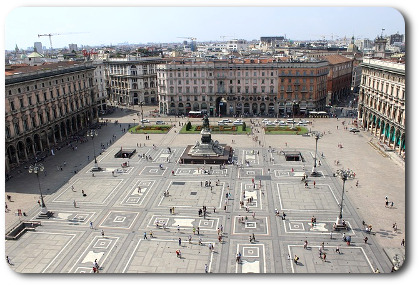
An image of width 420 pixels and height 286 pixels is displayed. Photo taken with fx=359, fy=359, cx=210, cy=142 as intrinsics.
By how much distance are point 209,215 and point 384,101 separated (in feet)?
154

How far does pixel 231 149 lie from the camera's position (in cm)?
6712

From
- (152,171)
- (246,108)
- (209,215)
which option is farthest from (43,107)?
(246,108)

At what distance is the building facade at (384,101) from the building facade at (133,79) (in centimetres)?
6491

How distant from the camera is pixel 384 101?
70.1m

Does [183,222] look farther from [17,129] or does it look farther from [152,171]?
[17,129]

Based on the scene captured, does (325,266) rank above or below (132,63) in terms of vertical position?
below

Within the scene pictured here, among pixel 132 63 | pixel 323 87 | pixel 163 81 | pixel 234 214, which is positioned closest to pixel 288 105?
pixel 323 87

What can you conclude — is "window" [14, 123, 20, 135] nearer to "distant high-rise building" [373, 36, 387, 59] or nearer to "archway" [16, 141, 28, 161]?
"archway" [16, 141, 28, 161]

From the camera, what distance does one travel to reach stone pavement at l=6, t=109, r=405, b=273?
112 ft

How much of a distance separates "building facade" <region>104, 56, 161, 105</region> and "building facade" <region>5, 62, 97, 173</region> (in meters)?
24.9

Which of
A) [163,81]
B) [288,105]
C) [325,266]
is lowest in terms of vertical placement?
[325,266]

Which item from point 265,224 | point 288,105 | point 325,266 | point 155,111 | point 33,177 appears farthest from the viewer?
point 155,111

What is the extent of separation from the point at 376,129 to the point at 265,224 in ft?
153

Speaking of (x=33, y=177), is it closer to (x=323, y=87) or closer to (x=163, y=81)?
(x=163, y=81)
